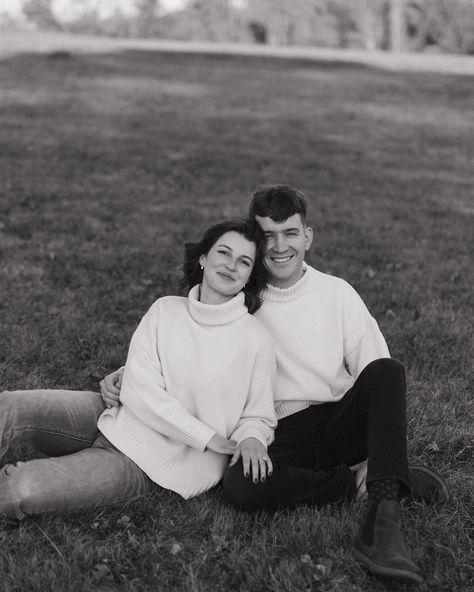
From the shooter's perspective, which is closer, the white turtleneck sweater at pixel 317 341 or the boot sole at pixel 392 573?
the boot sole at pixel 392 573

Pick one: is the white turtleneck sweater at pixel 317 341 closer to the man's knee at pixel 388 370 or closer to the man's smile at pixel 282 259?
the man's smile at pixel 282 259

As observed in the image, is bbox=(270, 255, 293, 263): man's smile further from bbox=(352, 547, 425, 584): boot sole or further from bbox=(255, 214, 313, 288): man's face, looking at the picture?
bbox=(352, 547, 425, 584): boot sole

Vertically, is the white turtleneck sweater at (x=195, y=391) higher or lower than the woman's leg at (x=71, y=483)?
higher

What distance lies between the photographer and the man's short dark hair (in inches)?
141

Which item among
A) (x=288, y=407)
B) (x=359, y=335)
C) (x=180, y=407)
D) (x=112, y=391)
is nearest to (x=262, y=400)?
(x=288, y=407)

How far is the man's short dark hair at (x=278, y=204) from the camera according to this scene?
3.58m

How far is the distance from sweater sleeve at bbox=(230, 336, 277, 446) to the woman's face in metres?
0.31

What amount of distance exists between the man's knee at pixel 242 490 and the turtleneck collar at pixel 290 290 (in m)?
0.85

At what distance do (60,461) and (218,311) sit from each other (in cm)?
96

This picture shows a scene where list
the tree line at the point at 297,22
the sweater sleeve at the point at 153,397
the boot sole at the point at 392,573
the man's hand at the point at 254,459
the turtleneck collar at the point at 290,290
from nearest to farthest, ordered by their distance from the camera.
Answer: the boot sole at the point at 392,573
the man's hand at the point at 254,459
the sweater sleeve at the point at 153,397
the turtleneck collar at the point at 290,290
the tree line at the point at 297,22

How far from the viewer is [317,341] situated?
356 centimetres

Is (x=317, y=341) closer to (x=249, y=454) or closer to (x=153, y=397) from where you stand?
(x=249, y=454)

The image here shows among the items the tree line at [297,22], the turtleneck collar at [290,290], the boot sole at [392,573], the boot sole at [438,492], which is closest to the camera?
the boot sole at [392,573]

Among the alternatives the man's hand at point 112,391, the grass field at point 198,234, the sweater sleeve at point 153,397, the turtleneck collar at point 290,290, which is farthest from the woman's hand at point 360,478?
the man's hand at point 112,391
